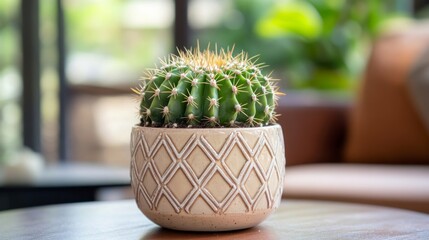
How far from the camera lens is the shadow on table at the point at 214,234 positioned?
125cm

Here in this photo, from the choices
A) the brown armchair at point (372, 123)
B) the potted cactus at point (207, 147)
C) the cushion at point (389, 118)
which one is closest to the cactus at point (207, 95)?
the potted cactus at point (207, 147)

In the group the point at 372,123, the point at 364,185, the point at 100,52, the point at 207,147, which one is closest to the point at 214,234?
the point at 207,147

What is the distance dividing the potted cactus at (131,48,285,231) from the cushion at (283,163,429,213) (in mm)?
902

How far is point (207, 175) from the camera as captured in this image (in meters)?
1.23

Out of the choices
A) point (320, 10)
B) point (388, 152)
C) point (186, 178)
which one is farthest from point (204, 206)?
point (320, 10)

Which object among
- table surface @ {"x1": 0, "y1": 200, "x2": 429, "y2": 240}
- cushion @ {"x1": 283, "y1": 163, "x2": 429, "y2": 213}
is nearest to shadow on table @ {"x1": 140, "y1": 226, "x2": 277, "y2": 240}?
table surface @ {"x1": 0, "y1": 200, "x2": 429, "y2": 240}

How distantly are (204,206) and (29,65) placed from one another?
320 cm

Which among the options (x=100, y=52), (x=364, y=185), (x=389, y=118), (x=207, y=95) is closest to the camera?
(x=207, y=95)

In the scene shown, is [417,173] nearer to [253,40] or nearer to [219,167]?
[219,167]

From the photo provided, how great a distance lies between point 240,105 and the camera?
123 cm

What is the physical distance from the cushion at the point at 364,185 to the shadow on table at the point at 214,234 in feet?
2.89

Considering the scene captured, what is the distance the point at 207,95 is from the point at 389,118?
150 cm

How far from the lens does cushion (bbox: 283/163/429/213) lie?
6.88 ft

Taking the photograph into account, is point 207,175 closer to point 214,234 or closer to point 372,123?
point 214,234
